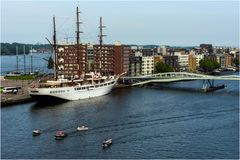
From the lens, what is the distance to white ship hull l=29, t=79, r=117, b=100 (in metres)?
33.0

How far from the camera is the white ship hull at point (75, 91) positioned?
33.0 meters

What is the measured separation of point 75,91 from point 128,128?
486 inches

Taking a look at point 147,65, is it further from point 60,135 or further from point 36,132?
point 60,135

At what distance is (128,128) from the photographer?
927 inches

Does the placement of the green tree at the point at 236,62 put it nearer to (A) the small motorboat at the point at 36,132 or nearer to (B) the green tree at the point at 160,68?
(B) the green tree at the point at 160,68

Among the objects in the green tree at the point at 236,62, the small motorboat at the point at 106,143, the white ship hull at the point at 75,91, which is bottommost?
the small motorboat at the point at 106,143

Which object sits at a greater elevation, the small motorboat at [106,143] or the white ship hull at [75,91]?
the white ship hull at [75,91]

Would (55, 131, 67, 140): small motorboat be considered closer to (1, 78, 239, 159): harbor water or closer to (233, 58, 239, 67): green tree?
(1, 78, 239, 159): harbor water

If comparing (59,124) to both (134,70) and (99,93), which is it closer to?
(99,93)

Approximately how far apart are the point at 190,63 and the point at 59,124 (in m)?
52.1

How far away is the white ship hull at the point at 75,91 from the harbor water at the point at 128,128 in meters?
0.79

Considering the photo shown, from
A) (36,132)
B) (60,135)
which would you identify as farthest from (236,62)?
(60,135)

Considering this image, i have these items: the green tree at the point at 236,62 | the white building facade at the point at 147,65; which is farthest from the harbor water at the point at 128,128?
the green tree at the point at 236,62

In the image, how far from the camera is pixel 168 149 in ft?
63.9
